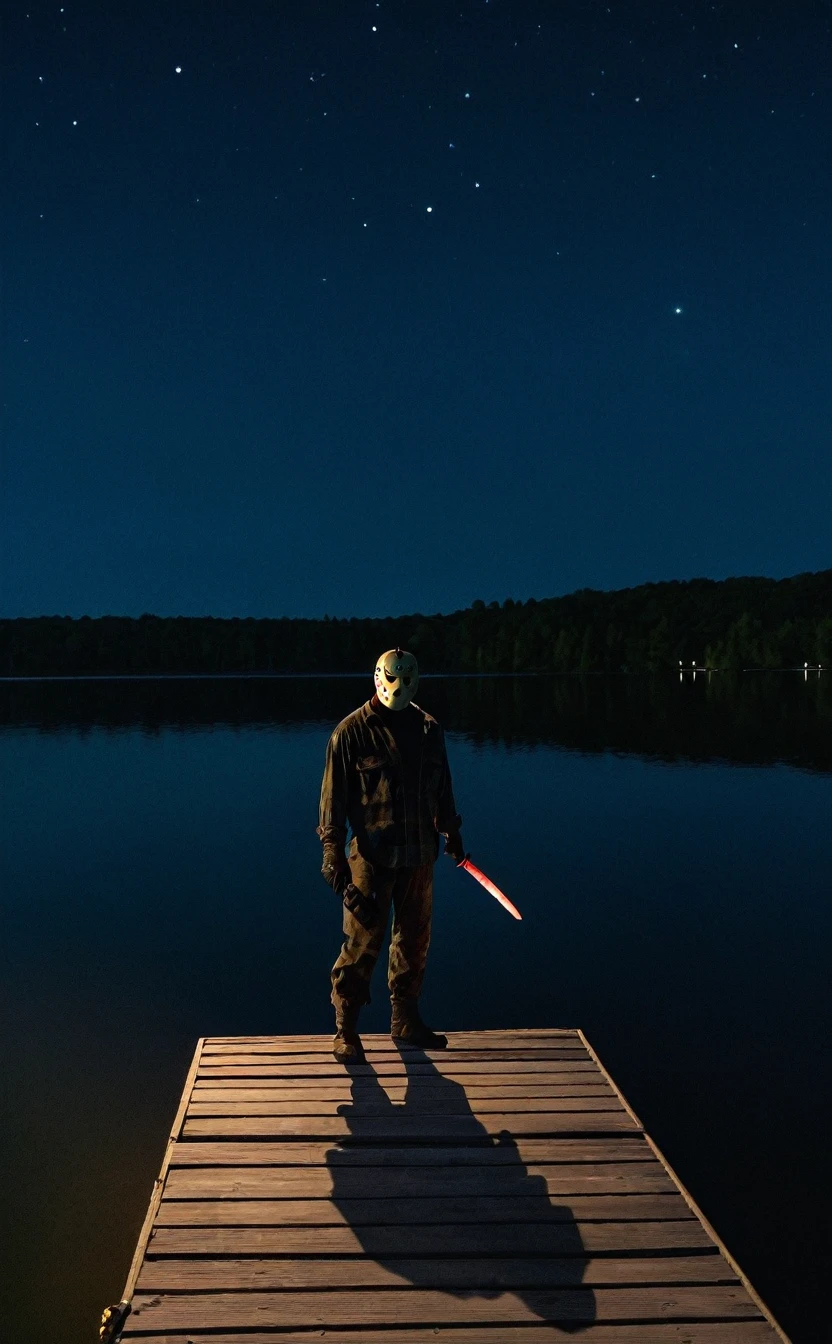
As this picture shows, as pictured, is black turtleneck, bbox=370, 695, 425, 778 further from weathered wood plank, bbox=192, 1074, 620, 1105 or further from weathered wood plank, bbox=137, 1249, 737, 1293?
weathered wood plank, bbox=137, 1249, 737, 1293

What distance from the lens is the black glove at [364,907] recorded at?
6465 millimetres

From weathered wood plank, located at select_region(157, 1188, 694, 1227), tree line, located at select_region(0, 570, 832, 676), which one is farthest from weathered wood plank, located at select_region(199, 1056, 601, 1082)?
tree line, located at select_region(0, 570, 832, 676)

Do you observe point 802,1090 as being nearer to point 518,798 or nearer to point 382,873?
point 382,873

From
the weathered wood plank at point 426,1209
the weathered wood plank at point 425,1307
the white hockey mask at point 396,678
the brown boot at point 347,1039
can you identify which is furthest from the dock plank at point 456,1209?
the white hockey mask at point 396,678

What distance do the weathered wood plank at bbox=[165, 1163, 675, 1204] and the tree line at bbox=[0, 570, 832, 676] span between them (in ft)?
477

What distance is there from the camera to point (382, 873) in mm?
6488

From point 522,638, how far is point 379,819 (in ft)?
525

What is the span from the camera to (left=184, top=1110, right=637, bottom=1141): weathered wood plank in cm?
555

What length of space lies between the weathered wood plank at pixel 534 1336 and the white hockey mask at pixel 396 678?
11.6 ft

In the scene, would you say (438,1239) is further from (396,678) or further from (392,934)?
(396,678)

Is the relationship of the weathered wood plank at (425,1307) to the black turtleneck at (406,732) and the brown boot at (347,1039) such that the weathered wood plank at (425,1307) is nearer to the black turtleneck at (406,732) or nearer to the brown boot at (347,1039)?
the brown boot at (347,1039)

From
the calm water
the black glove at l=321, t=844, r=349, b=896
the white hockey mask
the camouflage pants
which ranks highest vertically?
the white hockey mask

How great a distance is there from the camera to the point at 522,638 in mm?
165125

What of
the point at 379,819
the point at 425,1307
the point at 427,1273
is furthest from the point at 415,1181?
the point at 379,819
